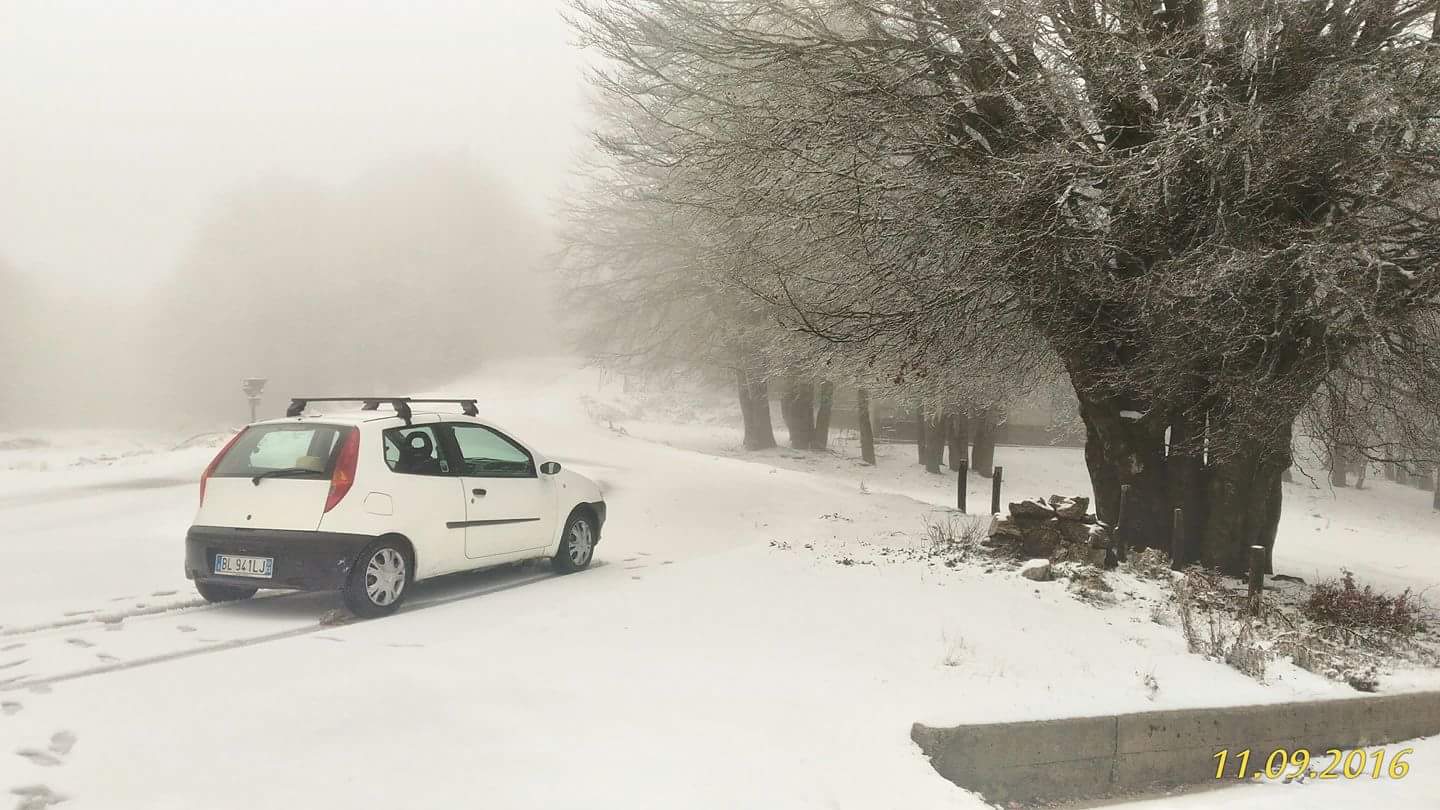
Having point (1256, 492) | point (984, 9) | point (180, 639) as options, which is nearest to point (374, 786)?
point (180, 639)

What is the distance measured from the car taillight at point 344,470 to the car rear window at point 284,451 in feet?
0.22

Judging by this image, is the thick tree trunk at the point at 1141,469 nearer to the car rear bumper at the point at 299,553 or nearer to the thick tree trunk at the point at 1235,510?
the thick tree trunk at the point at 1235,510

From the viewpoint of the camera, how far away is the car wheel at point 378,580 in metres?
7.33

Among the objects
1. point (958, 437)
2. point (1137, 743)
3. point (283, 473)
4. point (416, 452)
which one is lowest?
point (1137, 743)

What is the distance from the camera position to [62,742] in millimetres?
4539

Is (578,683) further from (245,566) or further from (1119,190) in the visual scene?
(1119,190)

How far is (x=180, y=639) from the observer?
6742 millimetres

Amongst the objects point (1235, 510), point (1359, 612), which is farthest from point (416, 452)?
point (1235, 510)

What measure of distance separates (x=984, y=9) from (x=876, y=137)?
5.12 ft

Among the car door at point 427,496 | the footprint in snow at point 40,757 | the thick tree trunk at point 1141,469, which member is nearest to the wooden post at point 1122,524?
the thick tree trunk at point 1141,469

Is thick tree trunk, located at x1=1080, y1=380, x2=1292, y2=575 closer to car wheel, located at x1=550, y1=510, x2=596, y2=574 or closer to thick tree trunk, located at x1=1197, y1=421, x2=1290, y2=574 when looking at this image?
thick tree trunk, located at x1=1197, y1=421, x2=1290, y2=574

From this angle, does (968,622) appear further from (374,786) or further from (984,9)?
(984,9)

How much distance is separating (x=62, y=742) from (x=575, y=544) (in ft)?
17.8

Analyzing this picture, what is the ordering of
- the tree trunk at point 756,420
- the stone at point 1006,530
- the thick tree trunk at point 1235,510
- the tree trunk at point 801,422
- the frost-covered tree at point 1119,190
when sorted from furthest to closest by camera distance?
the tree trunk at point 801,422, the tree trunk at point 756,420, the thick tree trunk at point 1235,510, the stone at point 1006,530, the frost-covered tree at point 1119,190
